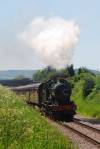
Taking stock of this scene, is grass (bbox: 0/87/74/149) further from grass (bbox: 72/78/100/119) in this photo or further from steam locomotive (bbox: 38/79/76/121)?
grass (bbox: 72/78/100/119)

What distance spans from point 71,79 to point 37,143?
187 ft

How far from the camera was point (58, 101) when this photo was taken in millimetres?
37500

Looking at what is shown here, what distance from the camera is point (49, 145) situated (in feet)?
52.1

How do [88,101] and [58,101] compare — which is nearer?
[58,101]

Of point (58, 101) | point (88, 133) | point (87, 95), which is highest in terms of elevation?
point (87, 95)

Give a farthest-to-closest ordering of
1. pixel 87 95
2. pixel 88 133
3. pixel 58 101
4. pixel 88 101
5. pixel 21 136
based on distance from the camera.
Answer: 1. pixel 87 95
2. pixel 88 101
3. pixel 58 101
4. pixel 88 133
5. pixel 21 136

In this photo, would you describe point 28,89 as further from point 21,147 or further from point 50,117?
point 21,147

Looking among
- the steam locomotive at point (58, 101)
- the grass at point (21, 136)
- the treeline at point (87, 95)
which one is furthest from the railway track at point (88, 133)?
the treeline at point (87, 95)

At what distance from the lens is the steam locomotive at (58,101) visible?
36.6 m

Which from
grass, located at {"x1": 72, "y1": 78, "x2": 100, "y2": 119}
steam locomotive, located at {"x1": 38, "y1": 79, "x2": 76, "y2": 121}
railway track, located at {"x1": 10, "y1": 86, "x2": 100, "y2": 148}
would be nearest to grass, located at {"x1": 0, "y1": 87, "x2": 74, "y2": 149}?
railway track, located at {"x1": 10, "y1": 86, "x2": 100, "y2": 148}

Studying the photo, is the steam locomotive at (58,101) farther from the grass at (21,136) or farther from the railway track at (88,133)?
the grass at (21,136)

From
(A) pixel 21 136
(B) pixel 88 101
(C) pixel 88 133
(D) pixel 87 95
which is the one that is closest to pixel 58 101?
(C) pixel 88 133

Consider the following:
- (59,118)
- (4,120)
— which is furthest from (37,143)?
(59,118)

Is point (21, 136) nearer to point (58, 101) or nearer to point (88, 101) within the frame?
point (58, 101)
